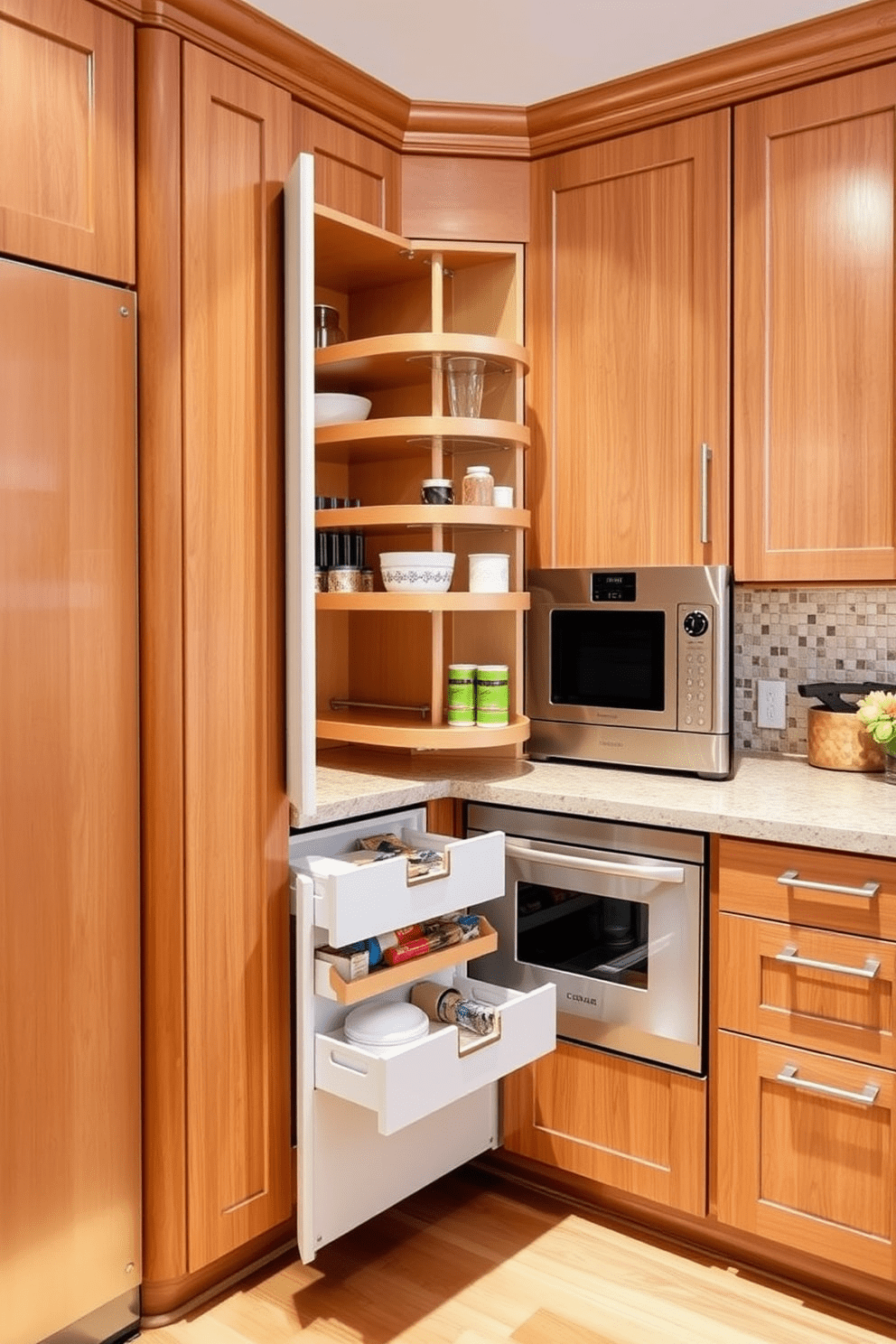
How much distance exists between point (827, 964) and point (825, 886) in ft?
0.44

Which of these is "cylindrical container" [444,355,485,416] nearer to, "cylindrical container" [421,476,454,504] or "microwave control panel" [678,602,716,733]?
"cylindrical container" [421,476,454,504]

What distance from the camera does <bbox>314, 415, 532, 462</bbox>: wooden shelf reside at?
215cm

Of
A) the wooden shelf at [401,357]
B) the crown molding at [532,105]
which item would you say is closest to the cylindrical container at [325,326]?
the wooden shelf at [401,357]

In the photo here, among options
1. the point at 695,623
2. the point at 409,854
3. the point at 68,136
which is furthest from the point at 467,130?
the point at 409,854

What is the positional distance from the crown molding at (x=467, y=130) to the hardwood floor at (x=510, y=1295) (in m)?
2.30

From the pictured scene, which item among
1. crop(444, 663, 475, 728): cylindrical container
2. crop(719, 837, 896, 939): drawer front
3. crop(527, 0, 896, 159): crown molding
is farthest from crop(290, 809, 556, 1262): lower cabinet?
crop(527, 0, 896, 159): crown molding

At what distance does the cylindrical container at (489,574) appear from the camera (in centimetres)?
226

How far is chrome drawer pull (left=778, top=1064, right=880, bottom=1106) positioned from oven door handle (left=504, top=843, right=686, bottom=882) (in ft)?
1.23

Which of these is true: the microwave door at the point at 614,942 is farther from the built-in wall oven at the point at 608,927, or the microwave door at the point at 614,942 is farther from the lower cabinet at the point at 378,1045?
the lower cabinet at the point at 378,1045

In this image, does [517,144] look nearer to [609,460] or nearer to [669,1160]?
[609,460]

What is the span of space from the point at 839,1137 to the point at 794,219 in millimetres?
1738

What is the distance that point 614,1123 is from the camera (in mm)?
2109

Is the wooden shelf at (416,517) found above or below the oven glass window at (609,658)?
above

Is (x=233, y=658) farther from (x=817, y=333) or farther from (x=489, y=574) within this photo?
(x=817, y=333)
